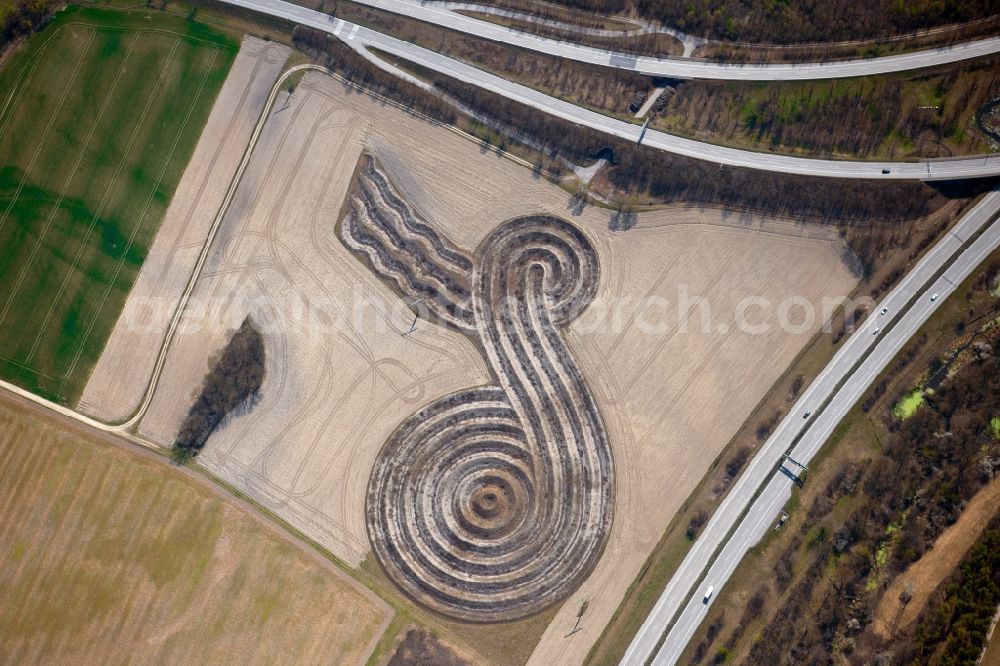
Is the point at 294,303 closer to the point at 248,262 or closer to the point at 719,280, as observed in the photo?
the point at 248,262

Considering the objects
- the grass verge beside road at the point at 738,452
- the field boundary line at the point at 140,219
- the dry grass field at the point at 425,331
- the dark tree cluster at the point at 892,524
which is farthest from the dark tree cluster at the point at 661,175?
the dark tree cluster at the point at 892,524

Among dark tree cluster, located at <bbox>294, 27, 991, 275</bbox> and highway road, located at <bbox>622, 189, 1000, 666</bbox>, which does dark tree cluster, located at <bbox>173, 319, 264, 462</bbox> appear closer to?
dark tree cluster, located at <bbox>294, 27, 991, 275</bbox>

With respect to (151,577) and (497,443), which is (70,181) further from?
(497,443)

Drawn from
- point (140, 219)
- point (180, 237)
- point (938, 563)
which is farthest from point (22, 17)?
point (938, 563)

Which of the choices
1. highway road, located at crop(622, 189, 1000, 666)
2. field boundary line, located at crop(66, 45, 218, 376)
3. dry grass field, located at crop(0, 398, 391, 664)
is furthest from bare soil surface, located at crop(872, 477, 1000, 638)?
field boundary line, located at crop(66, 45, 218, 376)

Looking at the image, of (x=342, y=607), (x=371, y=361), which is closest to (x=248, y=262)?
(x=371, y=361)

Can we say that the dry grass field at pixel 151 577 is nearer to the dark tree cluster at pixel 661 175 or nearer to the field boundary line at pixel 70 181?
the field boundary line at pixel 70 181

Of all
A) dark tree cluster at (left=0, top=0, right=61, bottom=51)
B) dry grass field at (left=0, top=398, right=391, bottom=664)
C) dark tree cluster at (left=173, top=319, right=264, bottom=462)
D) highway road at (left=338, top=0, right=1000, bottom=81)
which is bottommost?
dry grass field at (left=0, top=398, right=391, bottom=664)
